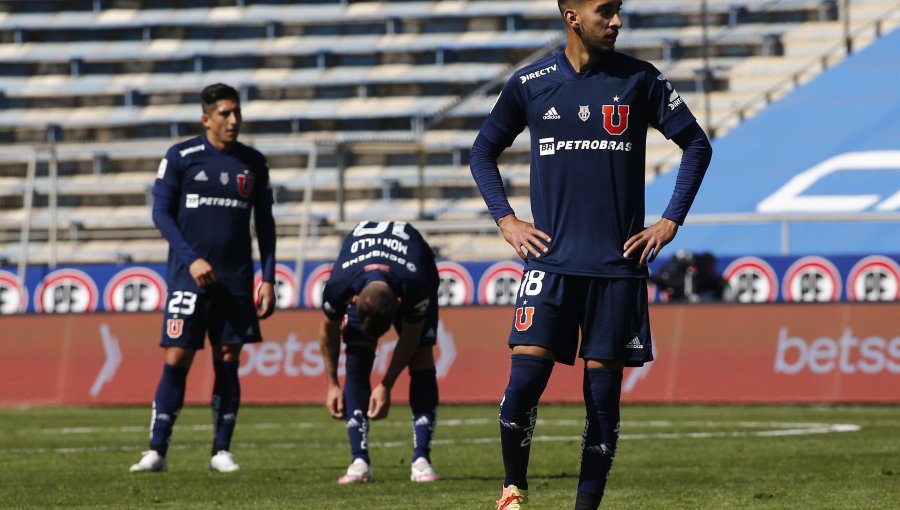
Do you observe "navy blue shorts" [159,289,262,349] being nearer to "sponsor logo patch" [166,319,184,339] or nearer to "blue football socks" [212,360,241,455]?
"sponsor logo patch" [166,319,184,339]

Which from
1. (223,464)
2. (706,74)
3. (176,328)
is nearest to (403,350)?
(223,464)

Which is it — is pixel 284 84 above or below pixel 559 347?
above

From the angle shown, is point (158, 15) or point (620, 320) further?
point (158, 15)

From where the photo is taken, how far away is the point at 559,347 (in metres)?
6.17

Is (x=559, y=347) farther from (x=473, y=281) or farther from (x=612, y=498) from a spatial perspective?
(x=473, y=281)

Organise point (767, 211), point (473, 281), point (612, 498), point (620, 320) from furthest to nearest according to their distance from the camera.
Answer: point (767, 211)
point (473, 281)
point (612, 498)
point (620, 320)

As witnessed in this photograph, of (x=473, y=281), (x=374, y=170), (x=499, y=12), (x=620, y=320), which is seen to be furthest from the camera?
(x=499, y=12)

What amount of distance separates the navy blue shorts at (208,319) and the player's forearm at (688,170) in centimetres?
435

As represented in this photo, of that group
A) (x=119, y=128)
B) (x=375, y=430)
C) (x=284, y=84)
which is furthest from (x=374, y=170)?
(x=375, y=430)

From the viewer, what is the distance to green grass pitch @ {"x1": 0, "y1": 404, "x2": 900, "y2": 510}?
7.91m

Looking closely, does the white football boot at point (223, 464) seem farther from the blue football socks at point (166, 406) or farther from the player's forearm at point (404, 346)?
the player's forearm at point (404, 346)

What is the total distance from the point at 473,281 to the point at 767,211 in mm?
6495

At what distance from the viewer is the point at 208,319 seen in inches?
397

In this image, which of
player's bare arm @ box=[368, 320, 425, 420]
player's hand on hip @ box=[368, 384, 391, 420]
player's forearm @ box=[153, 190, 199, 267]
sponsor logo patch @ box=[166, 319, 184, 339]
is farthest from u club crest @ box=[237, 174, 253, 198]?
player's hand on hip @ box=[368, 384, 391, 420]
